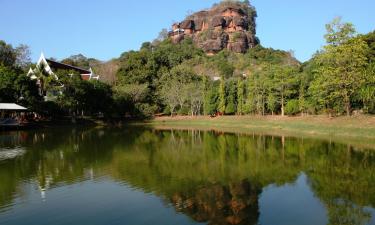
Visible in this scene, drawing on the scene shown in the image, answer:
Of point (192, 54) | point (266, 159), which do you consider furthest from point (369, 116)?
point (192, 54)

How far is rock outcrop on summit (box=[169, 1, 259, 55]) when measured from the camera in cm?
10069

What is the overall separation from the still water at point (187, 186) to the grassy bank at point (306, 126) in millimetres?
7259

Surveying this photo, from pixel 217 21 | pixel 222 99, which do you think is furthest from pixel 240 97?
pixel 217 21

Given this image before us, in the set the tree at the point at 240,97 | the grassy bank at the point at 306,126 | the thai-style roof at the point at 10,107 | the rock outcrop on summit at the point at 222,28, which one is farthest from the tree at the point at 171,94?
the rock outcrop on summit at the point at 222,28

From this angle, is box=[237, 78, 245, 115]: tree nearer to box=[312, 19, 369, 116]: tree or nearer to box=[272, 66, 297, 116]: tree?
box=[272, 66, 297, 116]: tree

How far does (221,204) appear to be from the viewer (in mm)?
11156

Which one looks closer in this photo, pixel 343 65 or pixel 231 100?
pixel 343 65

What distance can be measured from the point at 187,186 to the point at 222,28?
96.8 m

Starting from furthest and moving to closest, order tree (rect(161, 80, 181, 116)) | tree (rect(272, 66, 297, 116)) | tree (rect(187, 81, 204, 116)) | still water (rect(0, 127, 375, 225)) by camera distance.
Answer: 1. tree (rect(161, 80, 181, 116))
2. tree (rect(187, 81, 204, 116))
3. tree (rect(272, 66, 297, 116))
4. still water (rect(0, 127, 375, 225))

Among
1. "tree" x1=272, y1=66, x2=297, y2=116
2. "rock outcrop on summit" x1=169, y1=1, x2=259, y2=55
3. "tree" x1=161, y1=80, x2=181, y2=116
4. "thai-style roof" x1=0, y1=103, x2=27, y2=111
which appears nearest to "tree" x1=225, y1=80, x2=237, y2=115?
"tree" x1=161, y1=80, x2=181, y2=116

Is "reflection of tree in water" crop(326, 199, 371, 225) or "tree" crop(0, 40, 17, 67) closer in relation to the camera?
"reflection of tree in water" crop(326, 199, 371, 225)

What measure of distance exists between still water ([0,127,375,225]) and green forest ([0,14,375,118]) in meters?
14.7

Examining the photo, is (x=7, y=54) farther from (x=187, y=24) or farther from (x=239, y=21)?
(x=239, y=21)

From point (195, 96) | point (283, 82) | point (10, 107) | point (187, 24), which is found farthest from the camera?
point (187, 24)
